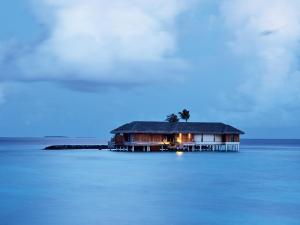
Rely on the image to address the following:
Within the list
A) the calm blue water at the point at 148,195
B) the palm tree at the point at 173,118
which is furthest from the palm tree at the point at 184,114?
the calm blue water at the point at 148,195

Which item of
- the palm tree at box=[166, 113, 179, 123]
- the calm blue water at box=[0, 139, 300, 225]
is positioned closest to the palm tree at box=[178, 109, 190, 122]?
the palm tree at box=[166, 113, 179, 123]

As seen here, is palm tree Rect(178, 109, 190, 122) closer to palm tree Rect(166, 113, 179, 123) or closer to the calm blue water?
palm tree Rect(166, 113, 179, 123)

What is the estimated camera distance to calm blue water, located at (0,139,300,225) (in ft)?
74.3

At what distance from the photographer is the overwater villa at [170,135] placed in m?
65.8

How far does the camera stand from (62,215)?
75.6 feet

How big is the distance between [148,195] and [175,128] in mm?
37316

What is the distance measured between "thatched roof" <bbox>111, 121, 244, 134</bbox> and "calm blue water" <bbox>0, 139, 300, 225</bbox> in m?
18.6

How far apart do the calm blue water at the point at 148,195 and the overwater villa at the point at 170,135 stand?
19097 millimetres

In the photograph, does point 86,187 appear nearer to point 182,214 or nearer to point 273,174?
point 182,214

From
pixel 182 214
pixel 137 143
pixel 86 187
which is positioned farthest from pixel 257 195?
pixel 137 143

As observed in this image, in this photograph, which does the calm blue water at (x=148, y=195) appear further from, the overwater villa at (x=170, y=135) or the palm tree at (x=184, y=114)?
the palm tree at (x=184, y=114)

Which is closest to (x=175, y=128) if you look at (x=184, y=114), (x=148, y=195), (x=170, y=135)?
(x=170, y=135)

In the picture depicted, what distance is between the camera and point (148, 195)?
29.6 metres

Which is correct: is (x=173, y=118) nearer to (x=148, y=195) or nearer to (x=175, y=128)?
(x=175, y=128)
